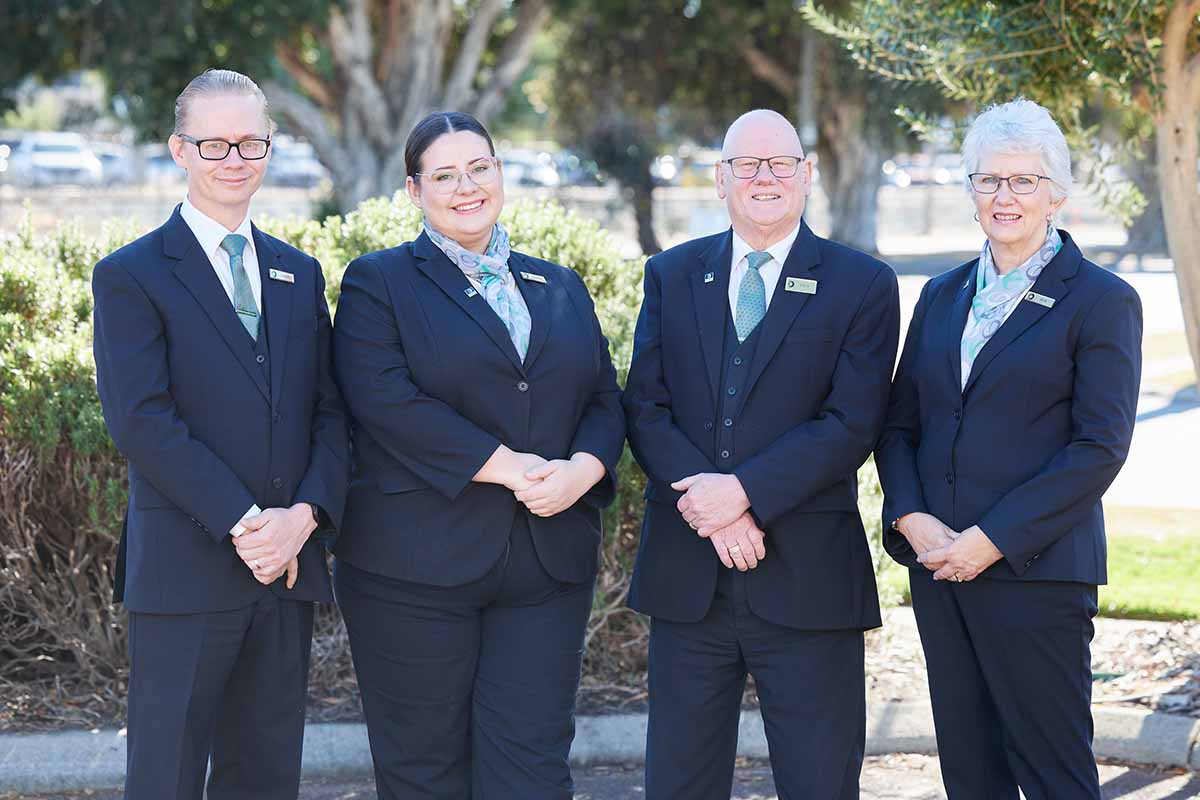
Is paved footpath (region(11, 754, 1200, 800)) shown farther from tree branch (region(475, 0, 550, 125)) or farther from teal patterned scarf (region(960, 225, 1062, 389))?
tree branch (region(475, 0, 550, 125))

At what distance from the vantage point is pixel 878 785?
484 cm

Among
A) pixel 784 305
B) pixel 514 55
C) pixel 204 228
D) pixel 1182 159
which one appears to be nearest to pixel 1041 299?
pixel 784 305

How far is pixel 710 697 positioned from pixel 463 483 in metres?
0.88

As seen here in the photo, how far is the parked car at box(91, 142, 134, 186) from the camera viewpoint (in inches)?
1966

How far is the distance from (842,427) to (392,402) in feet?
3.85

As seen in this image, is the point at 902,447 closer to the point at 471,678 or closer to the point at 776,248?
the point at 776,248

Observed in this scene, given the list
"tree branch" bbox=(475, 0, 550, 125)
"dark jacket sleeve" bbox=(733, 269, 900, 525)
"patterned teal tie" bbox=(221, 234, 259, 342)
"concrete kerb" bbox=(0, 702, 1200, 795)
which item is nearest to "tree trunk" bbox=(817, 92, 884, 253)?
"tree branch" bbox=(475, 0, 550, 125)

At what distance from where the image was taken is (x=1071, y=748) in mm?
3504

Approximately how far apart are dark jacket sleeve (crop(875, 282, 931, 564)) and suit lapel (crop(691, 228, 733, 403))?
498 mm

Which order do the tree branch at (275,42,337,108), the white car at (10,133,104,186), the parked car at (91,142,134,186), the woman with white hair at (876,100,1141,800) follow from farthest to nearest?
the parked car at (91,142,134,186)
the white car at (10,133,104,186)
the tree branch at (275,42,337,108)
the woman with white hair at (876,100,1141,800)

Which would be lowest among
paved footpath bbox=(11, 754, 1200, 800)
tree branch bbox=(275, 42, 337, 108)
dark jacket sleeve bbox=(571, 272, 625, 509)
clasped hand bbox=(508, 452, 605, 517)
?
paved footpath bbox=(11, 754, 1200, 800)

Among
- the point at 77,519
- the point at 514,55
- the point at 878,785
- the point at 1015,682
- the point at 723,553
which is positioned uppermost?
the point at 514,55

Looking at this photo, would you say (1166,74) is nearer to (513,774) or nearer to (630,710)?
(630,710)

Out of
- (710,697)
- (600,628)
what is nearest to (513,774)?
(710,697)
